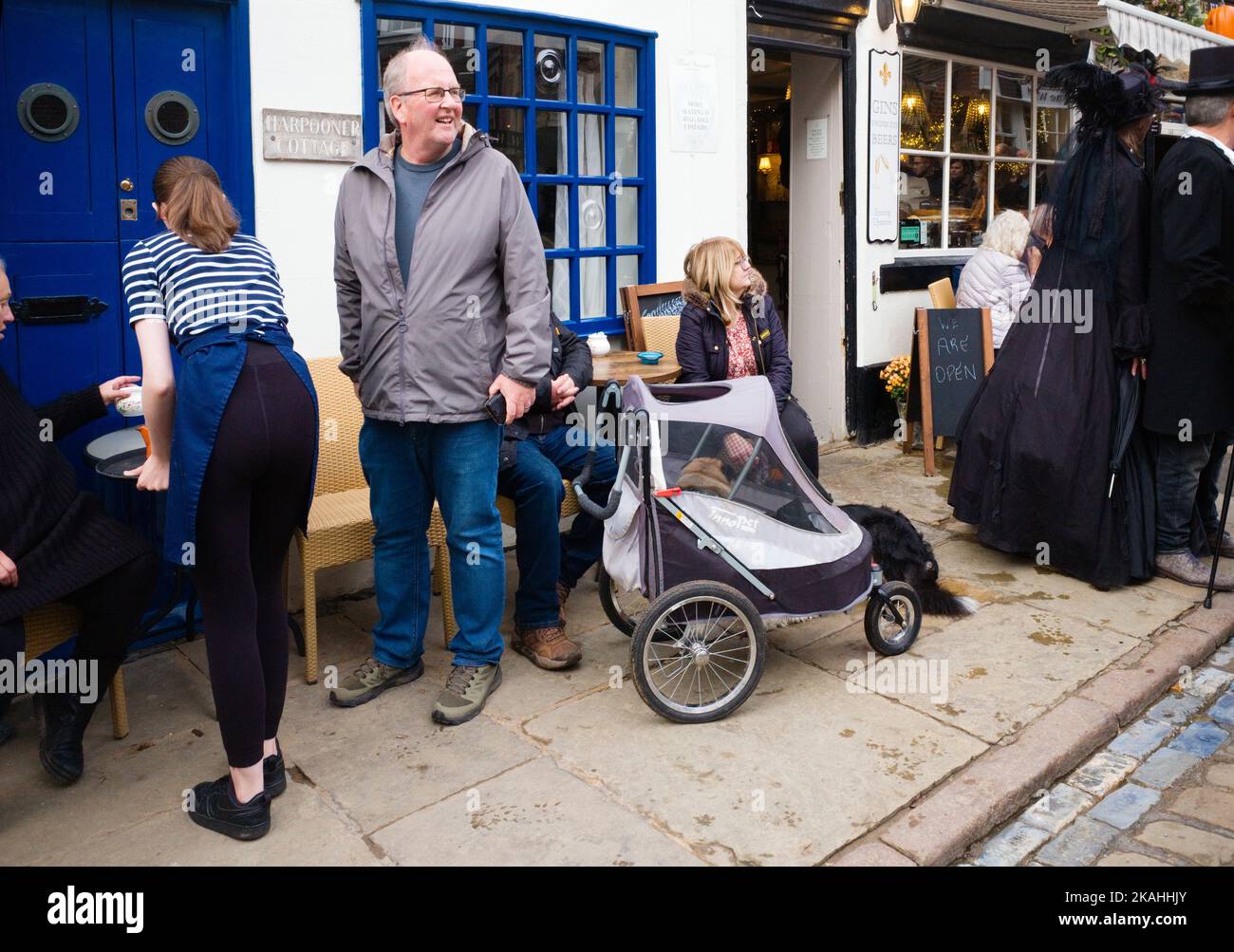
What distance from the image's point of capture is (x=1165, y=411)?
5020 mm

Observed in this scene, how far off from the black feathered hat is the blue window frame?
7.53ft

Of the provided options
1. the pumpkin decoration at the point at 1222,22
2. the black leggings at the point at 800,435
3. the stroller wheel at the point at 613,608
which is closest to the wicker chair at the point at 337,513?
the stroller wheel at the point at 613,608

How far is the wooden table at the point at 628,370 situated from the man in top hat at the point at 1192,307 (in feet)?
7.23

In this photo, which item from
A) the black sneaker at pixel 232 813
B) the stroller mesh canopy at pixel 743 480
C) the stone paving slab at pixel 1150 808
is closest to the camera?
the black sneaker at pixel 232 813

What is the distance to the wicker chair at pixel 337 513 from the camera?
409cm

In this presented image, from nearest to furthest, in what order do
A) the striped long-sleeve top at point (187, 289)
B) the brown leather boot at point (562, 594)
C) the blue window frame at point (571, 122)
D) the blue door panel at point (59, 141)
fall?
the striped long-sleeve top at point (187, 289)
the blue door panel at point (59, 141)
the brown leather boot at point (562, 594)
the blue window frame at point (571, 122)

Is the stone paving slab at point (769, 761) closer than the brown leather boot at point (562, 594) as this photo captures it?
Yes

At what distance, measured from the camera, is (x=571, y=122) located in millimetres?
6070

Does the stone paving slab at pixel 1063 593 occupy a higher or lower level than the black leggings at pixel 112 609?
lower

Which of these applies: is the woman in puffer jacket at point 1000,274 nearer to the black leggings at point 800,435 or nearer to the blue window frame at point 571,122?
the blue window frame at point 571,122

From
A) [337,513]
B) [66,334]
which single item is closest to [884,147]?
[337,513]

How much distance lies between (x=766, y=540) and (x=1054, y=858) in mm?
1317

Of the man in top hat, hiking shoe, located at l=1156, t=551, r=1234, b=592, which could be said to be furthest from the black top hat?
hiking shoe, located at l=1156, t=551, r=1234, b=592

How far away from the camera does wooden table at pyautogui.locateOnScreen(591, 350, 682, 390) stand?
507 centimetres
